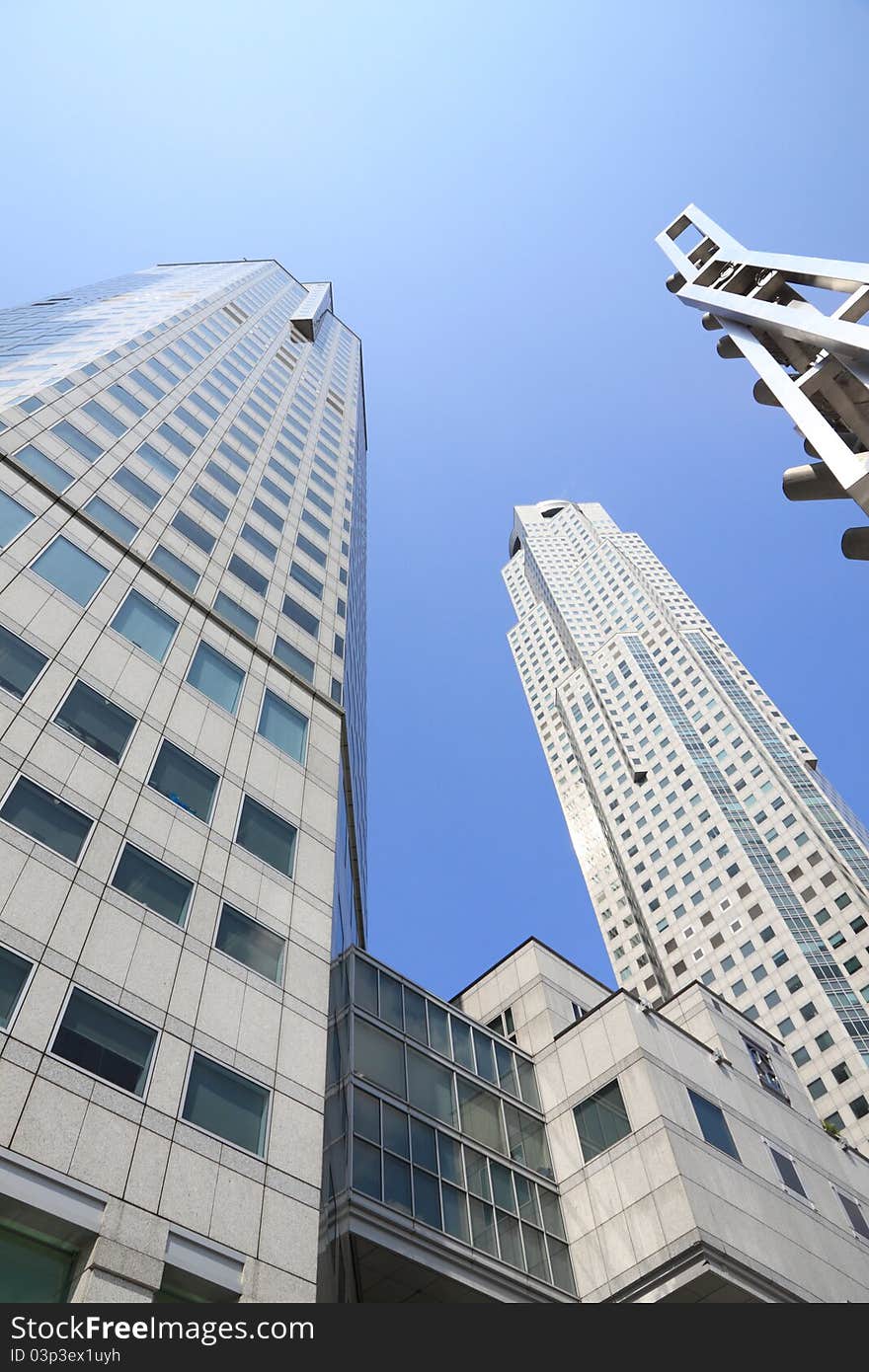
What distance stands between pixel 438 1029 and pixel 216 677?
12.7 meters

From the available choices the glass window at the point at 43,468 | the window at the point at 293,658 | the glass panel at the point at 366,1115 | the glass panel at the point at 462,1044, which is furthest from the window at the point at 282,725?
the glass panel at the point at 462,1044

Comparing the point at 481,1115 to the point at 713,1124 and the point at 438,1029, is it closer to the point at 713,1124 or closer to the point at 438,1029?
the point at 438,1029

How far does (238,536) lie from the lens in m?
33.8

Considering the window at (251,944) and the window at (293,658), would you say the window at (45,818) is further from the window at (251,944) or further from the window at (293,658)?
the window at (293,658)

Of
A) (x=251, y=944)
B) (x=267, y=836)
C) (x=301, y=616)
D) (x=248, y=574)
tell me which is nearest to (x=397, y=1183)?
(x=251, y=944)

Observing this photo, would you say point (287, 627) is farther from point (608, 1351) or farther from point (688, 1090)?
point (608, 1351)

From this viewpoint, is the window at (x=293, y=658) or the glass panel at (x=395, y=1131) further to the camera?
the window at (x=293, y=658)

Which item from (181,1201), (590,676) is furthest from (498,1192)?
(590,676)

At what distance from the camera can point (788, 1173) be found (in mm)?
29641

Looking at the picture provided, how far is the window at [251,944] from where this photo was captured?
18766 mm

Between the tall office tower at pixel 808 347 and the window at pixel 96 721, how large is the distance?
1391 centimetres

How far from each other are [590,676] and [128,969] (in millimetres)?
125491

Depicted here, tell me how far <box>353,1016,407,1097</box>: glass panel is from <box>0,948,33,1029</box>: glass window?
40.0ft

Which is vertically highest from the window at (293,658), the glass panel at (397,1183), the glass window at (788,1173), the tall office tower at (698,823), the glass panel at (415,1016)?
the tall office tower at (698,823)
